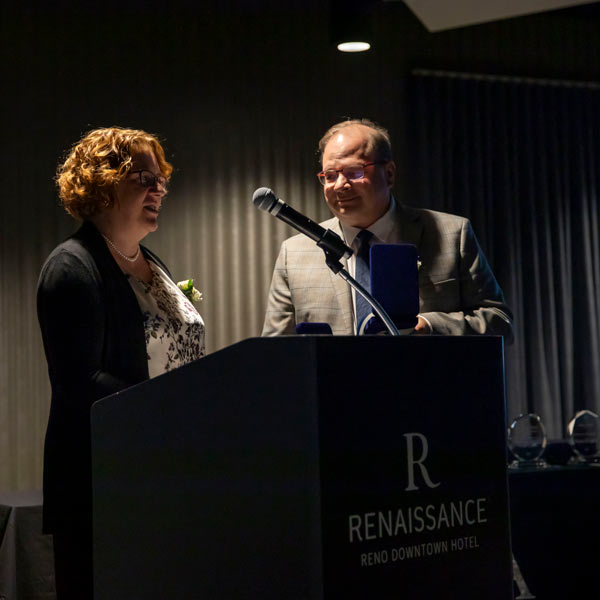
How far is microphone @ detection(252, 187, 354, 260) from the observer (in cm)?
134

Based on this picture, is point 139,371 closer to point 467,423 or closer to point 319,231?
point 319,231

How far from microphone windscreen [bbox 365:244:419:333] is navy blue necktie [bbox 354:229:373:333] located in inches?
44.5

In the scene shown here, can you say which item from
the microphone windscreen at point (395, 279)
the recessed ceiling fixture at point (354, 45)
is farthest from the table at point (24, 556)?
the recessed ceiling fixture at point (354, 45)

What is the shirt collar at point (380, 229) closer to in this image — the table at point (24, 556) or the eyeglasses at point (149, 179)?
the eyeglasses at point (149, 179)

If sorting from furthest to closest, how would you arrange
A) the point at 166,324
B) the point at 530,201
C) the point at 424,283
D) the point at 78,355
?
the point at 530,201 < the point at 424,283 < the point at 166,324 < the point at 78,355

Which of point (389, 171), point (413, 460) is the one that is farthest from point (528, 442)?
point (413, 460)

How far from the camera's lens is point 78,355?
159 cm

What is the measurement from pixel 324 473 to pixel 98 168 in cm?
143

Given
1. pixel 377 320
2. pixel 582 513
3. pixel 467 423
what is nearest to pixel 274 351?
pixel 467 423

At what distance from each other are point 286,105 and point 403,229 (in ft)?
9.74

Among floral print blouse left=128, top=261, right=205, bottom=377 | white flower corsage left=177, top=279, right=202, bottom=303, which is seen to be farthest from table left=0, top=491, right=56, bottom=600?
floral print blouse left=128, top=261, right=205, bottom=377

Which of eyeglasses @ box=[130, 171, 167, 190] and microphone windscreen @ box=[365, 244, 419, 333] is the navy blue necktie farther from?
microphone windscreen @ box=[365, 244, 419, 333]

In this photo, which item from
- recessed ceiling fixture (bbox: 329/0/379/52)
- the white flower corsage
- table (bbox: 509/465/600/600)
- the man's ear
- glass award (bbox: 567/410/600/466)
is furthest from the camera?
recessed ceiling fixture (bbox: 329/0/379/52)

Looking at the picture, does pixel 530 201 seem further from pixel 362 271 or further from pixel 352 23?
pixel 362 271
